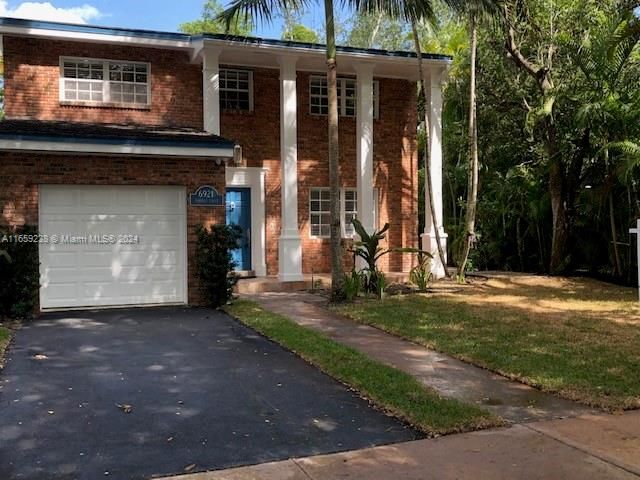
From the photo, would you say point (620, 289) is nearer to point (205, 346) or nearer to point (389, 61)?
point (389, 61)

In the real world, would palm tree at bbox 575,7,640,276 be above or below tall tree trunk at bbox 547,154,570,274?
above

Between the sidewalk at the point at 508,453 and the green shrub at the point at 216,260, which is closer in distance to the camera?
the sidewalk at the point at 508,453

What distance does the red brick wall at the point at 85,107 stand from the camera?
527 inches

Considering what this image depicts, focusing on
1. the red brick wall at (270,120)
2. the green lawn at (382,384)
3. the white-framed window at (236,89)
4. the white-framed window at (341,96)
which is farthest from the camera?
the white-framed window at (341,96)

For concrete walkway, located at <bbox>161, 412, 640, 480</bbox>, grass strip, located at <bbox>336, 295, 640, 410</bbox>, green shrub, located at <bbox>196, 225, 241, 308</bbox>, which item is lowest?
concrete walkway, located at <bbox>161, 412, 640, 480</bbox>

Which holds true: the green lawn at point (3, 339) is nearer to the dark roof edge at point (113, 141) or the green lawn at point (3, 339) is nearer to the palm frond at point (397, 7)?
the dark roof edge at point (113, 141)

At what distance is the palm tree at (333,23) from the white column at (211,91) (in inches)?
68.9

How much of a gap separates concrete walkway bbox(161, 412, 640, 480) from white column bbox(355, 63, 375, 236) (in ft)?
33.6

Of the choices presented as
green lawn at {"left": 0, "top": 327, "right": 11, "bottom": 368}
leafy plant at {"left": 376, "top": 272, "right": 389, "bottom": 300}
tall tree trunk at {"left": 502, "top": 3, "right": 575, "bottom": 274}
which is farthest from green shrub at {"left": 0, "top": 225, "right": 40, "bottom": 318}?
tall tree trunk at {"left": 502, "top": 3, "right": 575, "bottom": 274}

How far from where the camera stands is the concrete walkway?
4207mm

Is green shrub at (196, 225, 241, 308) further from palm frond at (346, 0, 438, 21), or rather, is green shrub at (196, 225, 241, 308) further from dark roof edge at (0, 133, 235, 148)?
palm frond at (346, 0, 438, 21)

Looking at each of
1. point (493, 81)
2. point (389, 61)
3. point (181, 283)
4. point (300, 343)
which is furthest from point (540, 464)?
point (493, 81)

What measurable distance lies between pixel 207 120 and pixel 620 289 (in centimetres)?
957

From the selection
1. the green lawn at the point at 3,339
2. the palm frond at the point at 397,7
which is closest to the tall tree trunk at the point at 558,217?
the palm frond at the point at 397,7
